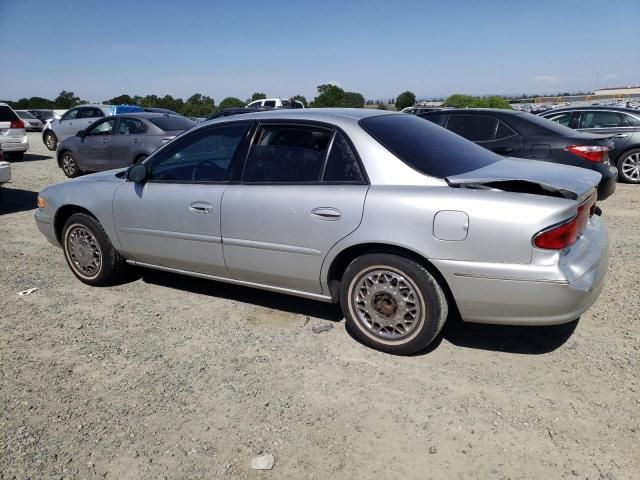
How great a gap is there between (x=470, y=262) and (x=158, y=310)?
2585mm

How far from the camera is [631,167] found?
9.95 metres

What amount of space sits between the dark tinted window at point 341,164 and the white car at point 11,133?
12673mm

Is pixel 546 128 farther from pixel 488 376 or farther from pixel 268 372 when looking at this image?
pixel 268 372

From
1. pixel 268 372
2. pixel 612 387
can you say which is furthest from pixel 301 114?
pixel 612 387

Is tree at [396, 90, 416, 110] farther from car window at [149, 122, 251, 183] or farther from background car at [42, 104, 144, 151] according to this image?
car window at [149, 122, 251, 183]

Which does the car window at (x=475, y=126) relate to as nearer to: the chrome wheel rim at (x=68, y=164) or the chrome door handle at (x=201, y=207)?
the chrome door handle at (x=201, y=207)

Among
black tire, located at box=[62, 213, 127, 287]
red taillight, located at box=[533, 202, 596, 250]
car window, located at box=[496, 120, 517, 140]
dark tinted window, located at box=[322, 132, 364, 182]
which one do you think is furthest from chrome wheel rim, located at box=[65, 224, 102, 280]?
car window, located at box=[496, 120, 517, 140]

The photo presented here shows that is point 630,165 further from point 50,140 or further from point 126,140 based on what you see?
point 50,140

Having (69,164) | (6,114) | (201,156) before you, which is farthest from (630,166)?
(6,114)

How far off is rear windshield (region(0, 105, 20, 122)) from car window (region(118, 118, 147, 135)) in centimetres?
475

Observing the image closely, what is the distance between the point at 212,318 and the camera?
4.11 meters

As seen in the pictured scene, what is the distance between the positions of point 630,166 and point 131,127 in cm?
972

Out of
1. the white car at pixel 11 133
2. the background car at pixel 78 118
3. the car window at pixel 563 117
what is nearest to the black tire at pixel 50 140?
the background car at pixel 78 118

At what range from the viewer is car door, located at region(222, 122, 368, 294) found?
11.3 ft
